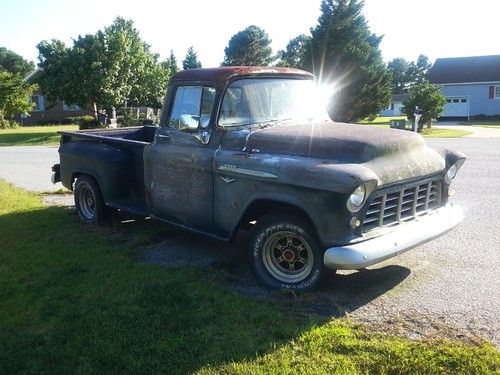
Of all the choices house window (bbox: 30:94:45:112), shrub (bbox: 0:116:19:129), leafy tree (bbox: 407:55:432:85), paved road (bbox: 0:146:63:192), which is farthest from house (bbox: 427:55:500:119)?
leafy tree (bbox: 407:55:432:85)

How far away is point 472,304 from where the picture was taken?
435 cm

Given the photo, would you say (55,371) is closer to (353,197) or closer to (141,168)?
(353,197)

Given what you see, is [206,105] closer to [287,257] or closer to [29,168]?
[287,257]

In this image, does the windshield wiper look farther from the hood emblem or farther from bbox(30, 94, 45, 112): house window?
bbox(30, 94, 45, 112): house window

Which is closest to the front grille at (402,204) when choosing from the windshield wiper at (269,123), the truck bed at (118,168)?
the windshield wiper at (269,123)

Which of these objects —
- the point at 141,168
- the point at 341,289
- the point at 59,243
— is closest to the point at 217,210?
the point at 341,289

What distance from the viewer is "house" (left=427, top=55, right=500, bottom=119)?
4591 cm

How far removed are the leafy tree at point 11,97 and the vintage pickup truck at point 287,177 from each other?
34575 mm

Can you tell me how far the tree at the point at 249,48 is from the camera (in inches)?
2269

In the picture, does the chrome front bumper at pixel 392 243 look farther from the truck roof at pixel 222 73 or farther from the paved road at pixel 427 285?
the truck roof at pixel 222 73

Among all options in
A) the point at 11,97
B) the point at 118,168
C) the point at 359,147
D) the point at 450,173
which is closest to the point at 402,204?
the point at 359,147

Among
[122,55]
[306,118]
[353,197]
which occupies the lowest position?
[353,197]

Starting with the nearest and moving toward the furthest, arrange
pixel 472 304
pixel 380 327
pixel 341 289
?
pixel 380 327, pixel 472 304, pixel 341 289

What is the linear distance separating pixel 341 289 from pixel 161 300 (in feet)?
5.52
